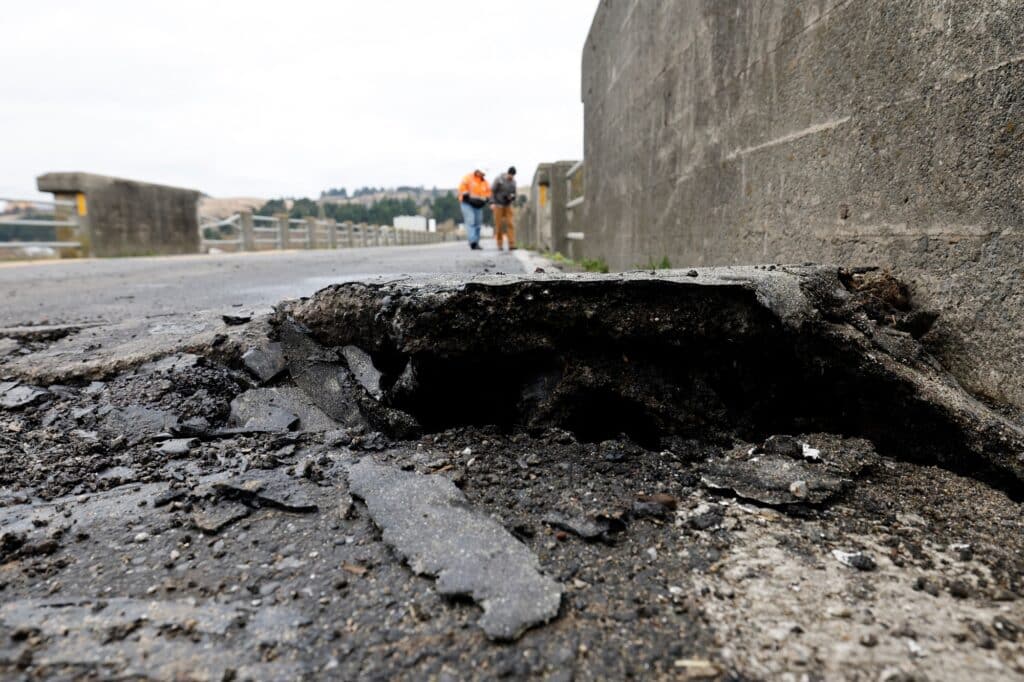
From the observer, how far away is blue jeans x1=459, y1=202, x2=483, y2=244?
1318 centimetres

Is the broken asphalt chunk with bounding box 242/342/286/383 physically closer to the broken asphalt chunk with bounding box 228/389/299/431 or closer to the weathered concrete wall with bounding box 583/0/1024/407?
the broken asphalt chunk with bounding box 228/389/299/431

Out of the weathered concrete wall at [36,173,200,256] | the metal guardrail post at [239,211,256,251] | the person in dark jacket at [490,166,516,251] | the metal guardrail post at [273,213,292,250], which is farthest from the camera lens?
the metal guardrail post at [273,213,292,250]

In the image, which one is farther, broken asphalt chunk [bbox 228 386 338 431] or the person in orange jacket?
the person in orange jacket

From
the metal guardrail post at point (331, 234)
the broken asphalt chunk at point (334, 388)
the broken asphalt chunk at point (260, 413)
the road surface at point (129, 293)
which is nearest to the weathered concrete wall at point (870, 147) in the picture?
the broken asphalt chunk at point (334, 388)

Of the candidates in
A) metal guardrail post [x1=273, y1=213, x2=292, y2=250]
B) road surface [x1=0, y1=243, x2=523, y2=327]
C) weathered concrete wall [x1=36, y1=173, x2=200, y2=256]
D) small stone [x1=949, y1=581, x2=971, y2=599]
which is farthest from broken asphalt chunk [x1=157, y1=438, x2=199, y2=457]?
metal guardrail post [x1=273, y1=213, x2=292, y2=250]

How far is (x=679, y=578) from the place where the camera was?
122cm

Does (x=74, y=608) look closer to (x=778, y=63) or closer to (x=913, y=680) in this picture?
(x=913, y=680)

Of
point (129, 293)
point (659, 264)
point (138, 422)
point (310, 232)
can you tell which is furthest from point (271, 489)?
point (310, 232)

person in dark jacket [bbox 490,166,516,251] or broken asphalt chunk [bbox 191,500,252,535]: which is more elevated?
person in dark jacket [bbox 490,166,516,251]

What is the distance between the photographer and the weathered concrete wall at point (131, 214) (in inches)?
480

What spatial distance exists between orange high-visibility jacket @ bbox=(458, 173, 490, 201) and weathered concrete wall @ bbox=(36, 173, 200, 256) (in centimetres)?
726

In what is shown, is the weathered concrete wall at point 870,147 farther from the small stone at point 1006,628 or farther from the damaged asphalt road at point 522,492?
the small stone at point 1006,628

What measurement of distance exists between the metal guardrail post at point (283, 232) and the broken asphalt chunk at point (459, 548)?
66.0ft

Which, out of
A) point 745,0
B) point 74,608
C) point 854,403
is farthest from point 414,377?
point 745,0
